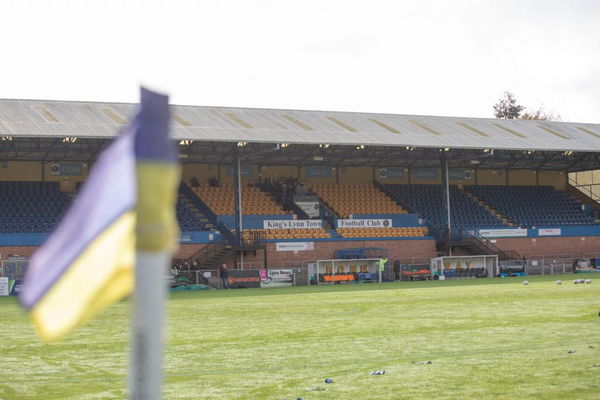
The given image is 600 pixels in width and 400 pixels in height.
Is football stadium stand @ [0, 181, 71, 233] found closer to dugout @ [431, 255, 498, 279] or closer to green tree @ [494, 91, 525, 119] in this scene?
dugout @ [431, 255, 498, 279]

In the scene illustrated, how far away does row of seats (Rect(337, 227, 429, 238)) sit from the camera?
58781mm

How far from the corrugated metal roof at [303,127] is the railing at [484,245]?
587 centimetres

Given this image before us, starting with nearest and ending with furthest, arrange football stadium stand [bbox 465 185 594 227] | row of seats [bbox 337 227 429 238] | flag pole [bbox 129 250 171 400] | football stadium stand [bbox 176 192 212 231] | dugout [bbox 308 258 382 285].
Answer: flag pole [bbox 129 250 171 400]
dugout [bbox 308 258 382 285]
football stadium stand [bbox 176 192 212 231]
row of seats [bbox 337 227 429 238]
football stadium stand [bbox 465 185 594 227]

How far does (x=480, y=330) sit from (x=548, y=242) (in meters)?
46.9

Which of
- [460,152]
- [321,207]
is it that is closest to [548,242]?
[460,152]

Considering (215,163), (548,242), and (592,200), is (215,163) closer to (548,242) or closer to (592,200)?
(548,242)

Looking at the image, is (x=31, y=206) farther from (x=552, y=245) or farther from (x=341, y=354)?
(x=341, y=354)

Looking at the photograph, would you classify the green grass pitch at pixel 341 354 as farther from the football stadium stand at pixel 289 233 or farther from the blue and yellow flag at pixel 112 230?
the football stadium stand at pixel 289 233

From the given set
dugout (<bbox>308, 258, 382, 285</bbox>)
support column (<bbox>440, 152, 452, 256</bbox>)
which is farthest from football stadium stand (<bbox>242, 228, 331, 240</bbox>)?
support column (<bbox>440, 152, 452, 256</bbox>)

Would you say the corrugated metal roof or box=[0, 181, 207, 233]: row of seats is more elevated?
the corrugated metal roof

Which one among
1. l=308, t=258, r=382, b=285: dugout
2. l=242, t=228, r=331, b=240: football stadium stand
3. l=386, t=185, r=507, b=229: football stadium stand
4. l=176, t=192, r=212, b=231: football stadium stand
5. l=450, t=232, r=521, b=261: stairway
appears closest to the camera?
l=308, t=258, r=382, b=285: dugout

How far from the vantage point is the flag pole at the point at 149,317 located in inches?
136

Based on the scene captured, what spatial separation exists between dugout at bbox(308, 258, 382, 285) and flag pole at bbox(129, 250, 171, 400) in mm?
47915

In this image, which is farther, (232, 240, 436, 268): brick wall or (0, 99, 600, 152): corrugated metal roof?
(232, 240, 436, 268): brick wall
